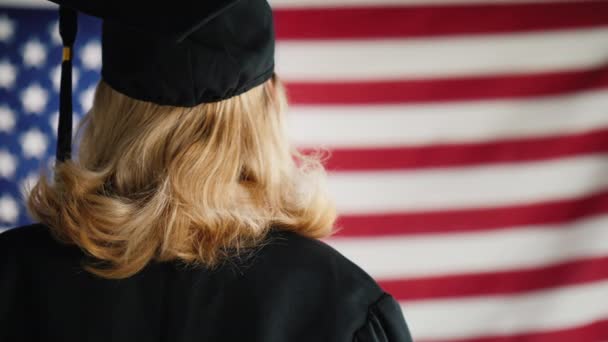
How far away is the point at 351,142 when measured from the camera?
2.11m

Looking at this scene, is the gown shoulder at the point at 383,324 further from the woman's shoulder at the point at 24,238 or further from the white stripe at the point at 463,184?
the white stripe at the point at 463,184

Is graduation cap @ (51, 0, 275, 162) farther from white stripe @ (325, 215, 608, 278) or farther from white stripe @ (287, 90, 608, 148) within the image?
white stripe @ (325, 215, 608, 278)

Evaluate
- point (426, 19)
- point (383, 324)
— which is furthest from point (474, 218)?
point (383, 324)

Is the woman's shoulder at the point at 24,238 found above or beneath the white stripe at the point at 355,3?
beneath

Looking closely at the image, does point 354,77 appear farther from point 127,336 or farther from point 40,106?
point 127,336

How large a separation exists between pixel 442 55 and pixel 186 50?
1046 mm

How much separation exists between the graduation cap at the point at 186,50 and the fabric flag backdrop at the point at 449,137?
0.77m

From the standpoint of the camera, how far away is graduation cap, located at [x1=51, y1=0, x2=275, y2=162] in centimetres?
118

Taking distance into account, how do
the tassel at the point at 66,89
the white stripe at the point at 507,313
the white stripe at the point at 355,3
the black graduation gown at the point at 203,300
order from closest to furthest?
the black graduation gown at the point at 203,300, the tassel at the point at 66,89, the white stripe at the point at 355,3, the white stripe at the point at 507,313

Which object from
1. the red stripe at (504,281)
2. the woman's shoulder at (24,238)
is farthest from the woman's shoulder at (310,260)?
the red stripe at (504,281)

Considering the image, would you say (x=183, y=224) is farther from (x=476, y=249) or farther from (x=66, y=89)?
(x=476, y=249)

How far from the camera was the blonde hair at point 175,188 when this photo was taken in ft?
3.87

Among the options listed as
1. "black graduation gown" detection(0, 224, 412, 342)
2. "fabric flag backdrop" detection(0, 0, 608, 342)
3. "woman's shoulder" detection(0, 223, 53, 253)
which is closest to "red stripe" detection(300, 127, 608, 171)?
"fabric flag backdrop" detection(0, 0, 608, 342)

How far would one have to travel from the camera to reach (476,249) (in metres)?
2.20
